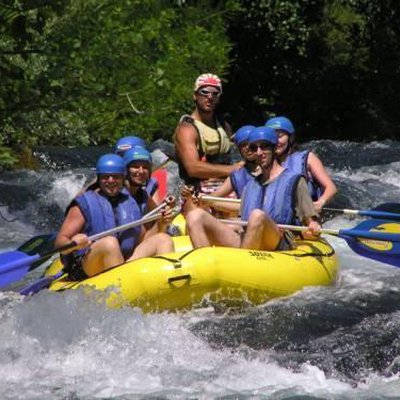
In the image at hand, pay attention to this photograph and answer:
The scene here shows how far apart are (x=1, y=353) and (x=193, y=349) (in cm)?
91

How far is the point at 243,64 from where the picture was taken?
19.8 m

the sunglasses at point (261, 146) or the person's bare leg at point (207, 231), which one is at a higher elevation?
the sunglasses at point (261, 146)

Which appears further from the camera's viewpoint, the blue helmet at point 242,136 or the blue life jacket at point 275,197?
the blue helmet at point 242,136

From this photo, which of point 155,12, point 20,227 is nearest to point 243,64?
point 20,227

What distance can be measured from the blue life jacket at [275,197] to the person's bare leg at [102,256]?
89cm

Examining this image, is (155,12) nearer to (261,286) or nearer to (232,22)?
(261,286)

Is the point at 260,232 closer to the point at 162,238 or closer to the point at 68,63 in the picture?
the point at 162,238

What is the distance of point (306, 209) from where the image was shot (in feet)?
20.9

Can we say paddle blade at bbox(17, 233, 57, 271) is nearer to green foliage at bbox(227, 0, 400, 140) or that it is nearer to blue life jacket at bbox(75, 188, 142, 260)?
blue life jacket at bbox(75, 188, 142, 260)

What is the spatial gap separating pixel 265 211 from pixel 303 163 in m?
0.64

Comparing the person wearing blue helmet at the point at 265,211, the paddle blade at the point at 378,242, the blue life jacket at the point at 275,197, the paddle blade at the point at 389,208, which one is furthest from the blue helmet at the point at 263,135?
the paddle blade at the point at 389,208

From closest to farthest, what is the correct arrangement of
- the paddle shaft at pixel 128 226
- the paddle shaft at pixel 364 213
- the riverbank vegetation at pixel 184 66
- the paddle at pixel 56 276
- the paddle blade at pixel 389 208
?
the riverbank vegetation at pixel 184 66, the paddle shaft at pixel 128 226, the paddle at pixel 56 276, the paddle shaft at pixel 364 213, the paddle blade at pixel 389 208

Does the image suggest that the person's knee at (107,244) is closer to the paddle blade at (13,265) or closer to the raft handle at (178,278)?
the paddle blade at (13,265)

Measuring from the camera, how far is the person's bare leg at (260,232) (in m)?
6.11
